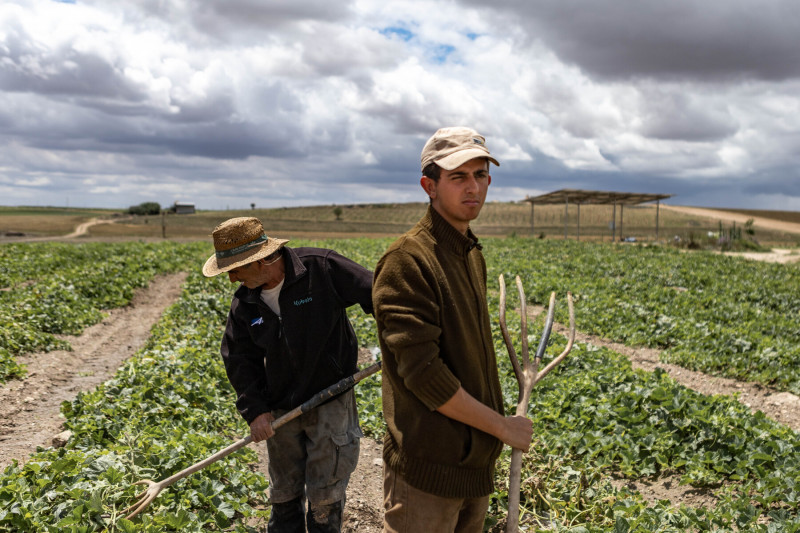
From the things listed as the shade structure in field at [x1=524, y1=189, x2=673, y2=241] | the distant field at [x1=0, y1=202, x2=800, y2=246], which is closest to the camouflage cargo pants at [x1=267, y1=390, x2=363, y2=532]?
the shade structure in field at [x1=524, y1=189, x2=673, y2=241]

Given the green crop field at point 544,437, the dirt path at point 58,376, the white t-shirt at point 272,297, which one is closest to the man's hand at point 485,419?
the white t-shirt at point 272,297

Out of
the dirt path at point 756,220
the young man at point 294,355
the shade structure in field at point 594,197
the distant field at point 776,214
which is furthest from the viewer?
the distant field at point 776,214

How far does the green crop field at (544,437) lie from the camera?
145 inches

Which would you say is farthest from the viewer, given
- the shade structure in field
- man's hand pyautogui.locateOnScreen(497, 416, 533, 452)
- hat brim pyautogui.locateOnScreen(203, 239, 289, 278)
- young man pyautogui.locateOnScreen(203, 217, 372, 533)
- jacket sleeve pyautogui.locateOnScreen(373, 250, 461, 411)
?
the shade structure in field

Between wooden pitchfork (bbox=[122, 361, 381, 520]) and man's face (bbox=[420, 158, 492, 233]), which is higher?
man's face (bbox=[420, 158, 492, 233])

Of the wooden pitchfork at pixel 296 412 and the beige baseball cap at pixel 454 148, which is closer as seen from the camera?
the beige baseball cap at pixel 454 148

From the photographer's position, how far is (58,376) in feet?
26.0

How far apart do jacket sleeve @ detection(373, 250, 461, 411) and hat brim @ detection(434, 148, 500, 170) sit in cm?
35

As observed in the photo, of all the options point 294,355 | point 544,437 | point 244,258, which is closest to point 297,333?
point 294,355

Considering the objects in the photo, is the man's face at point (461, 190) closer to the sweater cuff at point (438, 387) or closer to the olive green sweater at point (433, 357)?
the olive green sweater at point (433, 357)

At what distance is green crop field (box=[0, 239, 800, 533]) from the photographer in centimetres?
369

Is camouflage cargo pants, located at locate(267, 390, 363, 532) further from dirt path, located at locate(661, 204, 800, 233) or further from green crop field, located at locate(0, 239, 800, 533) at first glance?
dirt path, located at locate(661, 204, 800, 233)

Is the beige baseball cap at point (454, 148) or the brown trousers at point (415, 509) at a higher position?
the beige baseball cap at point (454, 148)

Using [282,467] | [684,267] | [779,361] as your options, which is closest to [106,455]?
[282,467]
